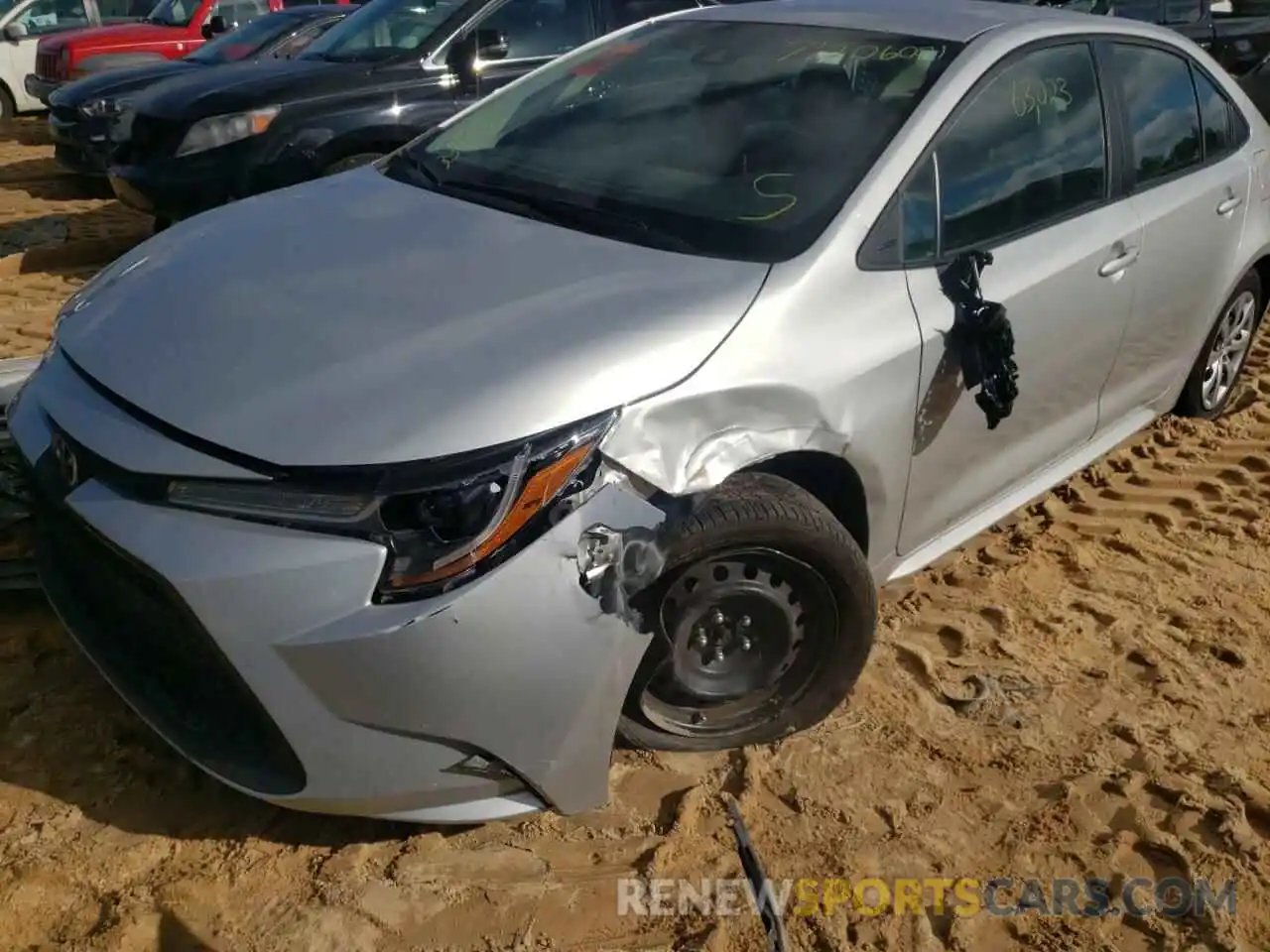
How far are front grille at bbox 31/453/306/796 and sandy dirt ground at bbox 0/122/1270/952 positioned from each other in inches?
12.2

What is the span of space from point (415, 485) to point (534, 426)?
0.25 metres

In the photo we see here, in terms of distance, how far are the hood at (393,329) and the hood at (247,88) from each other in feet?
12.1

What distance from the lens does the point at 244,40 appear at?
359 inches

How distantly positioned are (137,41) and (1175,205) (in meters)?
10.7

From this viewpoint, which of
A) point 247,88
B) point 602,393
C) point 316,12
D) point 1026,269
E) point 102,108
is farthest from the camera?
point 316,12

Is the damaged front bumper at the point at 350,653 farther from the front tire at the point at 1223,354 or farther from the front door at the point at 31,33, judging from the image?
the front door at the point at 31,33

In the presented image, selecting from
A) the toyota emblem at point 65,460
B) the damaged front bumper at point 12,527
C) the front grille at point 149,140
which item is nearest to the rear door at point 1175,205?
the toyota emblem at point 65,460

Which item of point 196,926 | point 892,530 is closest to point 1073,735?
point 892,530

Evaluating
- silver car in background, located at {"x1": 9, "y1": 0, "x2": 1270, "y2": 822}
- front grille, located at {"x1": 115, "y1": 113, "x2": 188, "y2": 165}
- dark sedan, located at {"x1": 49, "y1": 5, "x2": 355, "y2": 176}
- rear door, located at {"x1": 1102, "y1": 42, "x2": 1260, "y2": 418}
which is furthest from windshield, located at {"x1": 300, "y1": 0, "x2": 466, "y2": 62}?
rear door, located at {"x1": 1102, "y1": 42, "x2": 1260, "y2": 418}

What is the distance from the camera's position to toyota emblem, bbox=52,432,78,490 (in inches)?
94.4

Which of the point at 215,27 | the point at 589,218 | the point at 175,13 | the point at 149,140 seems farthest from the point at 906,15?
the point at 175,13

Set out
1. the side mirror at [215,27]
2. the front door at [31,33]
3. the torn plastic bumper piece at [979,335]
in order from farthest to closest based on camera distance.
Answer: the front door at [31,33] → the side mirror at [215,27] → the torn plastic bumper piece at [979,335]

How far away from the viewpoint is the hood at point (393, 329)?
223cm

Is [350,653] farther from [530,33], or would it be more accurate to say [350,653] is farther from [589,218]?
[530,33]
